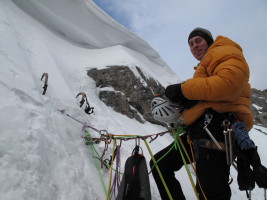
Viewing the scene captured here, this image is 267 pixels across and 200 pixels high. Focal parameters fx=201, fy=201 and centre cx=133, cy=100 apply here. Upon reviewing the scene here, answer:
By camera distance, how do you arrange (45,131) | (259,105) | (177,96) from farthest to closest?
(259,105)
(45,131)
(177,96)

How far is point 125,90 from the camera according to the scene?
6648 mm

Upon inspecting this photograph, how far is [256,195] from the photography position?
5.68 meters

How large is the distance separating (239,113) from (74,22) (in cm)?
954

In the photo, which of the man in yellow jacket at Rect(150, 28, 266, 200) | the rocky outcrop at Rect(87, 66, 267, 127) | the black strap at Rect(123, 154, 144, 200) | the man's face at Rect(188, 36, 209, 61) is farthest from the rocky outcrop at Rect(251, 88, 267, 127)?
the black strap at Rect(123, 154, 144, 200)

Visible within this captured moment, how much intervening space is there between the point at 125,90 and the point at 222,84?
5188 millimetres

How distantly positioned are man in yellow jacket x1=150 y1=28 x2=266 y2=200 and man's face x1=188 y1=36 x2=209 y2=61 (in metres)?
0.28

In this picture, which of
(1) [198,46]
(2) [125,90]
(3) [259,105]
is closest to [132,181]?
(1) [198,46]

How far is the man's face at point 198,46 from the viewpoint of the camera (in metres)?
2.15

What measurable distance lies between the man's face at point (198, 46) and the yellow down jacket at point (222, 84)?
0.28 metres

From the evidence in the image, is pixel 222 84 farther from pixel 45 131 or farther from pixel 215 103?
pixel 45 131

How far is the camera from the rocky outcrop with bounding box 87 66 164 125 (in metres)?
6.12

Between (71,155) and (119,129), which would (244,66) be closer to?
(71,155)

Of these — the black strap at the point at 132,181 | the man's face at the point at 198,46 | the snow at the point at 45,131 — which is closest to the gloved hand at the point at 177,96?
the man's face at the point at 198,46

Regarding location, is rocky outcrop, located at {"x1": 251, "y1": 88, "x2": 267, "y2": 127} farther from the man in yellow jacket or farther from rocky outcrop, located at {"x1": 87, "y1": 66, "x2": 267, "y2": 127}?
the man in yellow jacket
